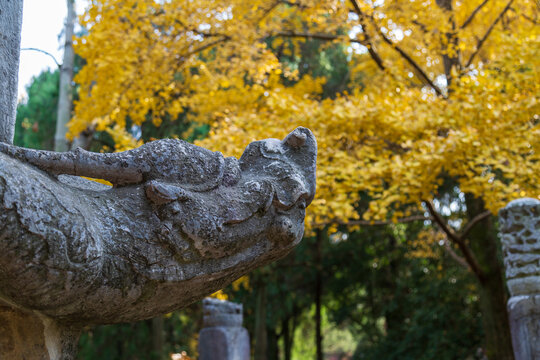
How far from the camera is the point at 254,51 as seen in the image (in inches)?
294

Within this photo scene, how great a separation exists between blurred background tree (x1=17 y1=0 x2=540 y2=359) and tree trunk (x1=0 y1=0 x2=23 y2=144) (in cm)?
371

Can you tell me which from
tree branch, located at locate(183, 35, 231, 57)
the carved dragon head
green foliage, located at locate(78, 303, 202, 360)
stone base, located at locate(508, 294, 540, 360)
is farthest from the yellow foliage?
green foliage, located at locate(78, 303, 202, 360)

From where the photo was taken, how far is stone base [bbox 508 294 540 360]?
14.3 feet

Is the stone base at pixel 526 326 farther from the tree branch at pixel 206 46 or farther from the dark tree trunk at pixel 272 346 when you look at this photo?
the dark tree trunk at pixel 272 346

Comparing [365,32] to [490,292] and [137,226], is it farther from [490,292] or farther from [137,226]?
[137,226]

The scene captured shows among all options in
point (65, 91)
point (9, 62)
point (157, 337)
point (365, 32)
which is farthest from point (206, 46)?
point (9, 62)

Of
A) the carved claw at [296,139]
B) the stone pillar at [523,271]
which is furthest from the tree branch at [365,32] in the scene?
the carved claw at [296,139]

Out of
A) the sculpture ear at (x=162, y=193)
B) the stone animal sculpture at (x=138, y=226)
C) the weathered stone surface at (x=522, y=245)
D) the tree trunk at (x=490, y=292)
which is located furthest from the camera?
the tree trunk at (x=490, y=292)

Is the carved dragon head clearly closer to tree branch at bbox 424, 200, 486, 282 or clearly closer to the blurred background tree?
the blurred background tree

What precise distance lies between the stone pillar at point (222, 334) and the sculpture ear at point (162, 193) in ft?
19.0

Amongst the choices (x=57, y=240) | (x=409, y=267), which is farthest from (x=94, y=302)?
(x=409, y=267)

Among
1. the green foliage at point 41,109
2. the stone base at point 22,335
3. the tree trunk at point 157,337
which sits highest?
the green foliage at point 41,109

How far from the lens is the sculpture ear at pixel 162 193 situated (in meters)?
1.56

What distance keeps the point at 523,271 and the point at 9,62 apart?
4.33 meters
